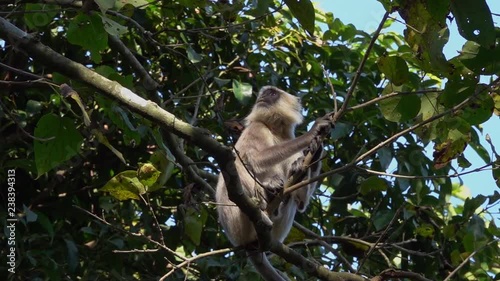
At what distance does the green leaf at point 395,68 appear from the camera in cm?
362

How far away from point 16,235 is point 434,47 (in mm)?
3569

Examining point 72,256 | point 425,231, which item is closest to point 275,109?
point 425,231

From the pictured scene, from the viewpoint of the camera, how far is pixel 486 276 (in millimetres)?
5922

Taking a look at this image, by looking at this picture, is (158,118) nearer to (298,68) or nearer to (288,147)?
(288,147)

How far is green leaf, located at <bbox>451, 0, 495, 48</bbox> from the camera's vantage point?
213 centimetres

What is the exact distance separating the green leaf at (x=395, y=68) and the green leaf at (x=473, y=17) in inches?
54.3

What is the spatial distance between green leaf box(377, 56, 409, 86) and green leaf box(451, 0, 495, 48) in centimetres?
138

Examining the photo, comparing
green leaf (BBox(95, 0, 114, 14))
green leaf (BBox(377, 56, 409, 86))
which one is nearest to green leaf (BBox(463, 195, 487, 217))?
green leaf (BBox(377, 56, 409, 86))

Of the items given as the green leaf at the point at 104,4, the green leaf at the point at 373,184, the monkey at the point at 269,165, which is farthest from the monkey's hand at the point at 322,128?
the green leaf at the point at 104,4

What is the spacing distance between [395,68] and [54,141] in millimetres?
1495

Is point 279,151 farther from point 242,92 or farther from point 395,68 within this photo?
point 395,68

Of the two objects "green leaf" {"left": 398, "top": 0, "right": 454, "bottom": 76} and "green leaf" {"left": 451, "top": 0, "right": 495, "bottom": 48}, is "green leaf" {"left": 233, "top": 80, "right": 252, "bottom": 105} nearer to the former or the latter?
"green leaf" {"left": 398, "top": 0, "right": 454, "bottom": 76}

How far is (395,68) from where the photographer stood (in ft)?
12.0

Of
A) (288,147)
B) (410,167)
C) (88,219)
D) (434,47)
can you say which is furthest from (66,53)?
(434,47)
